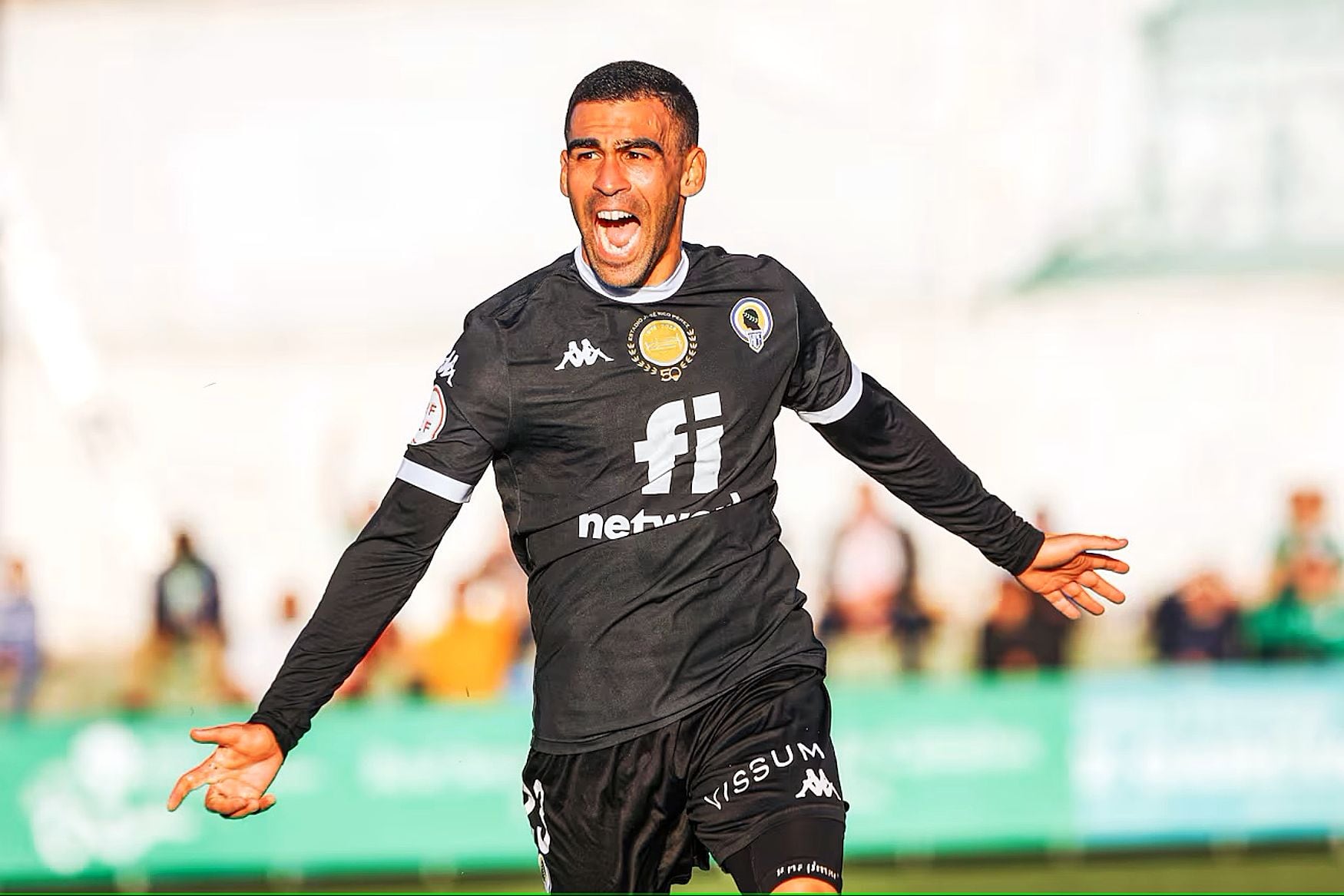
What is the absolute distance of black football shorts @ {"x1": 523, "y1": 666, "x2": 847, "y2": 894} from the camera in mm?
4398

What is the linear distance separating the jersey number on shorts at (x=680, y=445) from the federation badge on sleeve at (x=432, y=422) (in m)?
0.47

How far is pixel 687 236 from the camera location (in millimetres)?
14688

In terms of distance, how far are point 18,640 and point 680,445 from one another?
367 inches

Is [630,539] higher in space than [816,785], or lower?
higher

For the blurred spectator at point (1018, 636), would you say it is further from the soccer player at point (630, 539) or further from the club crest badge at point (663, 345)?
the club crest badge at point (663, 345)

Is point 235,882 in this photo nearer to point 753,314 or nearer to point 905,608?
point 905,608

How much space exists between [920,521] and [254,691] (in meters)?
4.60

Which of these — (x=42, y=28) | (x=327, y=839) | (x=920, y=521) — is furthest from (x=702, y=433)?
(x=42, y=28)

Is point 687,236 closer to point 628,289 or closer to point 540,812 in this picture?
point 628,289

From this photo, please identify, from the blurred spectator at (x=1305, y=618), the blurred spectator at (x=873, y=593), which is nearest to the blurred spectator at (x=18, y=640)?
the blurred spectator at (x=873, y=593)

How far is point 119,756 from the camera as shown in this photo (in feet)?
36.3

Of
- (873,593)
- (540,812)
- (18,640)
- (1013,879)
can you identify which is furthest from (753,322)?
(18,640)

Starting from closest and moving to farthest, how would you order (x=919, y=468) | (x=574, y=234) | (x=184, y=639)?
(x=919, y=468) → (x=184, y=639) → (x=574, y=234)

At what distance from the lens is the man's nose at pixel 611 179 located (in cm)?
453
